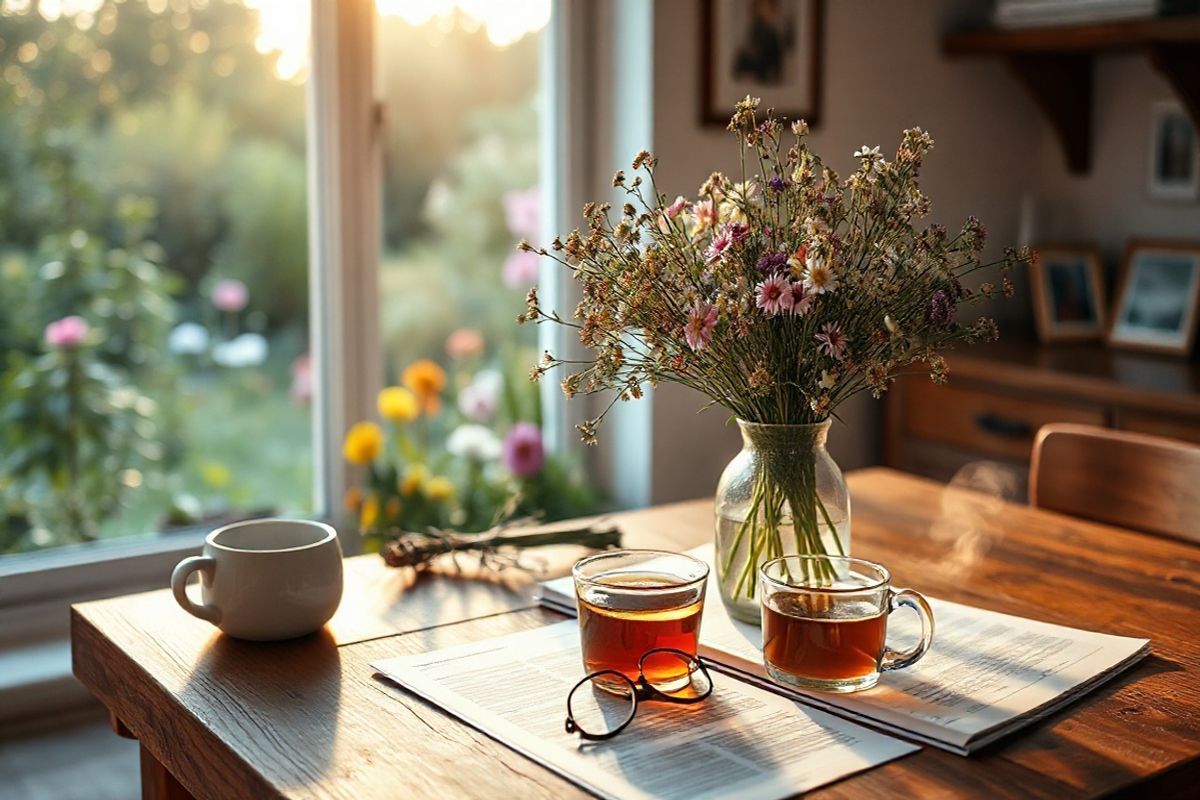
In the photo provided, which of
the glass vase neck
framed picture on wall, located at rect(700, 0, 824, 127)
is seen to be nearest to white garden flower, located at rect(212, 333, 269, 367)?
framed picture on wall, located at rect(700, 0, 824, 127)

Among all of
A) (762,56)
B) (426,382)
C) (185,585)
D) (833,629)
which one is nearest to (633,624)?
(833,629)

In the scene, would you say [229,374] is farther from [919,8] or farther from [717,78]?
[919,8]

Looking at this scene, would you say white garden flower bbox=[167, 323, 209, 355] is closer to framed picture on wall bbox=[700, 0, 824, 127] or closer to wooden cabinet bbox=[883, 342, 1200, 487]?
framed picture on wall bbox=[700, 0, 824, 127]

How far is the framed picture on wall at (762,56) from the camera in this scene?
2.75 m

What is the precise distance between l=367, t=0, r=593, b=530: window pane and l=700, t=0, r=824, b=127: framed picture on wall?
367 mm

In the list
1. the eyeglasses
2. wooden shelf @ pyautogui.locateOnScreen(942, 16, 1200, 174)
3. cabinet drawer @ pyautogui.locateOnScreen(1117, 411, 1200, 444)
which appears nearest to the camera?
the eyeglasses

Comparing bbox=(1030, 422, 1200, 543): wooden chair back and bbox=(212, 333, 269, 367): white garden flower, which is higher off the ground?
bbox=(212, 333, 269, 367): white garden flower

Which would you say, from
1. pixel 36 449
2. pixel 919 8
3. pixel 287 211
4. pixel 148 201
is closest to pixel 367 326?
pixel 287 211

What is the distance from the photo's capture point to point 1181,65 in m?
2.71

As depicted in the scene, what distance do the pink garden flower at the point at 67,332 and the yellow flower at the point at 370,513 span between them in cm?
61

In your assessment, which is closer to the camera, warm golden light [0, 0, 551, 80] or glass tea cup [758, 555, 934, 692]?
glass tea cup [758, 555, 934, 692]

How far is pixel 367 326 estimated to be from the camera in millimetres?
2652

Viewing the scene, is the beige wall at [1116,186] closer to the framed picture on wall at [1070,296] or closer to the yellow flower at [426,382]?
the framed picture on wall at [1070,296]

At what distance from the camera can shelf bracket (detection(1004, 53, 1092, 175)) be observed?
313 cm
